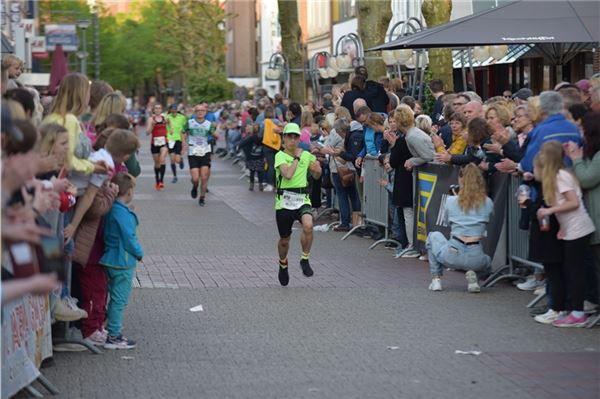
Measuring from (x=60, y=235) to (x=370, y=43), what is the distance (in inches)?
837

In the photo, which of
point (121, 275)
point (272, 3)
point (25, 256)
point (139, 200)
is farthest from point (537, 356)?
point (272, 3)

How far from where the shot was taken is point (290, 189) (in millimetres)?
13016

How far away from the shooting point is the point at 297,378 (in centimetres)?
843

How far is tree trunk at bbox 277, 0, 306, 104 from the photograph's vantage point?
123 ft

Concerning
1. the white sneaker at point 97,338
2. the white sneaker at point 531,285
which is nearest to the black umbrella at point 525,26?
the white sneaker at point 531,285

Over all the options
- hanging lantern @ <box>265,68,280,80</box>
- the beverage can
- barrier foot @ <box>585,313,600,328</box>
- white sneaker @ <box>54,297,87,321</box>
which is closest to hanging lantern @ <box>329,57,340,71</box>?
hanging lantern @ <box>265,68,280,80</box>

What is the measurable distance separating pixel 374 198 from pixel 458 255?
5.56 meters

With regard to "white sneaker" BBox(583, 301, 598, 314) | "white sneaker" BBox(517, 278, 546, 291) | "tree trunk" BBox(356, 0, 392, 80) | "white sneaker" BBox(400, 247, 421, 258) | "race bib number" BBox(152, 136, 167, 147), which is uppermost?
"tree trunk" BBox(356, 0, 392, 80)

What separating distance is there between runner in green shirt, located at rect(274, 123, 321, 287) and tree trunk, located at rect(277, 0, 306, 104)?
24.3 meters

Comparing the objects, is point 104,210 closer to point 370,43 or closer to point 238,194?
point 238,194

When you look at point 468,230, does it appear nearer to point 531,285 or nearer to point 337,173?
point 531,285

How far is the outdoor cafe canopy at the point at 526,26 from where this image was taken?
16.1 meters

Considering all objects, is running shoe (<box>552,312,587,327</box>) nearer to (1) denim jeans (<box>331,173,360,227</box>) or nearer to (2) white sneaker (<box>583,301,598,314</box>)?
(2) white sneaker (<box>583,301,598,314</box>)

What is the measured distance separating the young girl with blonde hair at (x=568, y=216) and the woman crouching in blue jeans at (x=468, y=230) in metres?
1.83
